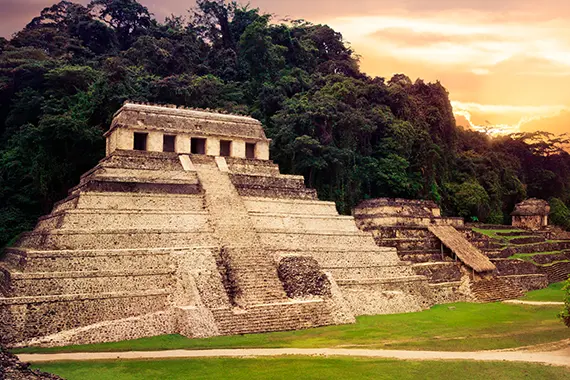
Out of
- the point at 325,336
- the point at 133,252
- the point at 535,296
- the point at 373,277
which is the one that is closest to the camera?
→ the point at 325,336

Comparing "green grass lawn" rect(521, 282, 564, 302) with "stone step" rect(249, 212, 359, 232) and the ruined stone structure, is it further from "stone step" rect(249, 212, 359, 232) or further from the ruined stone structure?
"stone step" rect(249, 212, 359, 232)

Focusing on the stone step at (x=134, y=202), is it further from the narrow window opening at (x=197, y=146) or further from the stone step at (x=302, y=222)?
the narrow window opening at (x=197, y=146)

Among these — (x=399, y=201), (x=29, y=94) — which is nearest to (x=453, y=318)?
(x=399, y=201)

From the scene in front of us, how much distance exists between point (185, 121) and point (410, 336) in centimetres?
1494

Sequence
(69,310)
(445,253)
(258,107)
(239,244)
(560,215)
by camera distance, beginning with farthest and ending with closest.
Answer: (560,215) < (258,107) < (445,253) < (239,244) < (69,310)

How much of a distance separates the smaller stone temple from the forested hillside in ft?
7.95

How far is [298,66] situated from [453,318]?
30.2 m

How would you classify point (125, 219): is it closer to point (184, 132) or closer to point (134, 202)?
point (134, 202)

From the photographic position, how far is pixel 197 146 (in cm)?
2923

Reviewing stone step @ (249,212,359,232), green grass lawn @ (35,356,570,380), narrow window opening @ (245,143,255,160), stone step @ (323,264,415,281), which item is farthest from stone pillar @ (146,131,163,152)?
green grass lawn @ (35,356,570,380)

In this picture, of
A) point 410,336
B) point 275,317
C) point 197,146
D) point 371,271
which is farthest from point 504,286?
point 197,146

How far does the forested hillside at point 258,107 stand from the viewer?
31.1 m

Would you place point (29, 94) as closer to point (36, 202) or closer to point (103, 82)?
point (103, 82)

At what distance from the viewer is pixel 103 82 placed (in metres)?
32.9
